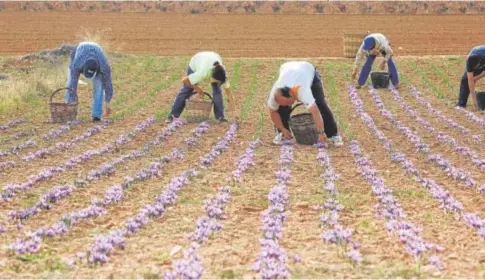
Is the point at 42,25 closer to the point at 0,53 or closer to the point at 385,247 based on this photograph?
the point at 0,53

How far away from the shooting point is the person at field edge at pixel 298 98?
9.95 meters

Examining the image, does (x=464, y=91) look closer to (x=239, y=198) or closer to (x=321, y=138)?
(x=321, y=138)

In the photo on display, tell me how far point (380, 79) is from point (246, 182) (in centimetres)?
1098

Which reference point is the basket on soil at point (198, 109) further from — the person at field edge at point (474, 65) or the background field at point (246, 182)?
the person at field edge at point (474, 65)

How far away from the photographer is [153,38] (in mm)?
36750

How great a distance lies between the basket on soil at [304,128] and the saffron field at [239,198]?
0.21 metres

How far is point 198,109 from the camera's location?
13.5 metres

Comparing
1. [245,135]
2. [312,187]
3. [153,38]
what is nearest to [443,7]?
[153,38]

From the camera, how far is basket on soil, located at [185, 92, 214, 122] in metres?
13.4

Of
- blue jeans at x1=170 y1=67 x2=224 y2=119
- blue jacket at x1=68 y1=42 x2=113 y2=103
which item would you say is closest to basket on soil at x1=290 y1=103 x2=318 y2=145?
blue jeans at x1=170 y1=67 x2=224 y2=119

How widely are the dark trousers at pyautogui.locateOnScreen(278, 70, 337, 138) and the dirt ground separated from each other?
1788 cm

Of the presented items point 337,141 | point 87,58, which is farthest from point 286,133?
point 87,58

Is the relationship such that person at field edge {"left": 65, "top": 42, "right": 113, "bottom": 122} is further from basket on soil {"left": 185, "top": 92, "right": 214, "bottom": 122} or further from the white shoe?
the white shoe

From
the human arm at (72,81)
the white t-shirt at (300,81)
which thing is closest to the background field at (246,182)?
the human arm at (72,81)
